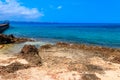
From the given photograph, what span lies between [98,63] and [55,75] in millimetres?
4689

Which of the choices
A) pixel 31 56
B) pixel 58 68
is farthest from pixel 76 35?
pixel 58 68

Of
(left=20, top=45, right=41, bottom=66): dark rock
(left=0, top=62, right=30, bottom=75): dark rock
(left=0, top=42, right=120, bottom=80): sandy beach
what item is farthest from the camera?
(left=20, top=45, right=41, bottom=66): dark rock

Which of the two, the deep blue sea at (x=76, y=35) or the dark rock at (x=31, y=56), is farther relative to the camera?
the deep blue sea at (x=76, y=35)

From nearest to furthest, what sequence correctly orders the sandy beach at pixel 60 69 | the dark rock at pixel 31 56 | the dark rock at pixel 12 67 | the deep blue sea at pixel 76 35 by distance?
the sandy beach at pixel 60 69
the dark rock at pixel 12 67
the dark rock at pixel 31 56
the deep blue sea at pixel 76 35

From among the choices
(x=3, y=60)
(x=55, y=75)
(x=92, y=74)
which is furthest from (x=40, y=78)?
(x=3, y=60)

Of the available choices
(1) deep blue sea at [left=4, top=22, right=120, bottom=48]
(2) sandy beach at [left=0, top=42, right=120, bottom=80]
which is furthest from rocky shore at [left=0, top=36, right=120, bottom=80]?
(1) deep blue sea at [left=4, top=22, right=120, bottom=48]

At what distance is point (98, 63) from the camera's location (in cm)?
1708

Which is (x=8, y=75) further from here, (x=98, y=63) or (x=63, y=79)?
(x=98, y=63)

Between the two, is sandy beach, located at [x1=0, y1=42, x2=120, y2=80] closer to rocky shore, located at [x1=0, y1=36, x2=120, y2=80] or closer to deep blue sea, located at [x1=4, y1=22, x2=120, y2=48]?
rocky shore, located at [x1=0, y1=36, x2=120, y2=80]

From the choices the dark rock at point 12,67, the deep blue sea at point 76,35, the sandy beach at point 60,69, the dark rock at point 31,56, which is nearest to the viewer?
the sandy beach at point 60,69

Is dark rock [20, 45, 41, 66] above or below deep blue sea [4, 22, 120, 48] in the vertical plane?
above

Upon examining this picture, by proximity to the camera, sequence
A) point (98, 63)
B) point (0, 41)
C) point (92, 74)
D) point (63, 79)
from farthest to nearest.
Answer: point (0, 41)
point (98, 63)
point (92, 74)
point (63, 79)

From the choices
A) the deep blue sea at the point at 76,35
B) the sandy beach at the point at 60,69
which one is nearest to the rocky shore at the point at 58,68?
the sandy beach at the point at 60,69

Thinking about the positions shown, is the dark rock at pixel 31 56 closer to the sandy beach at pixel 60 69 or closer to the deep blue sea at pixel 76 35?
the sandy beach at pixel 60 69
